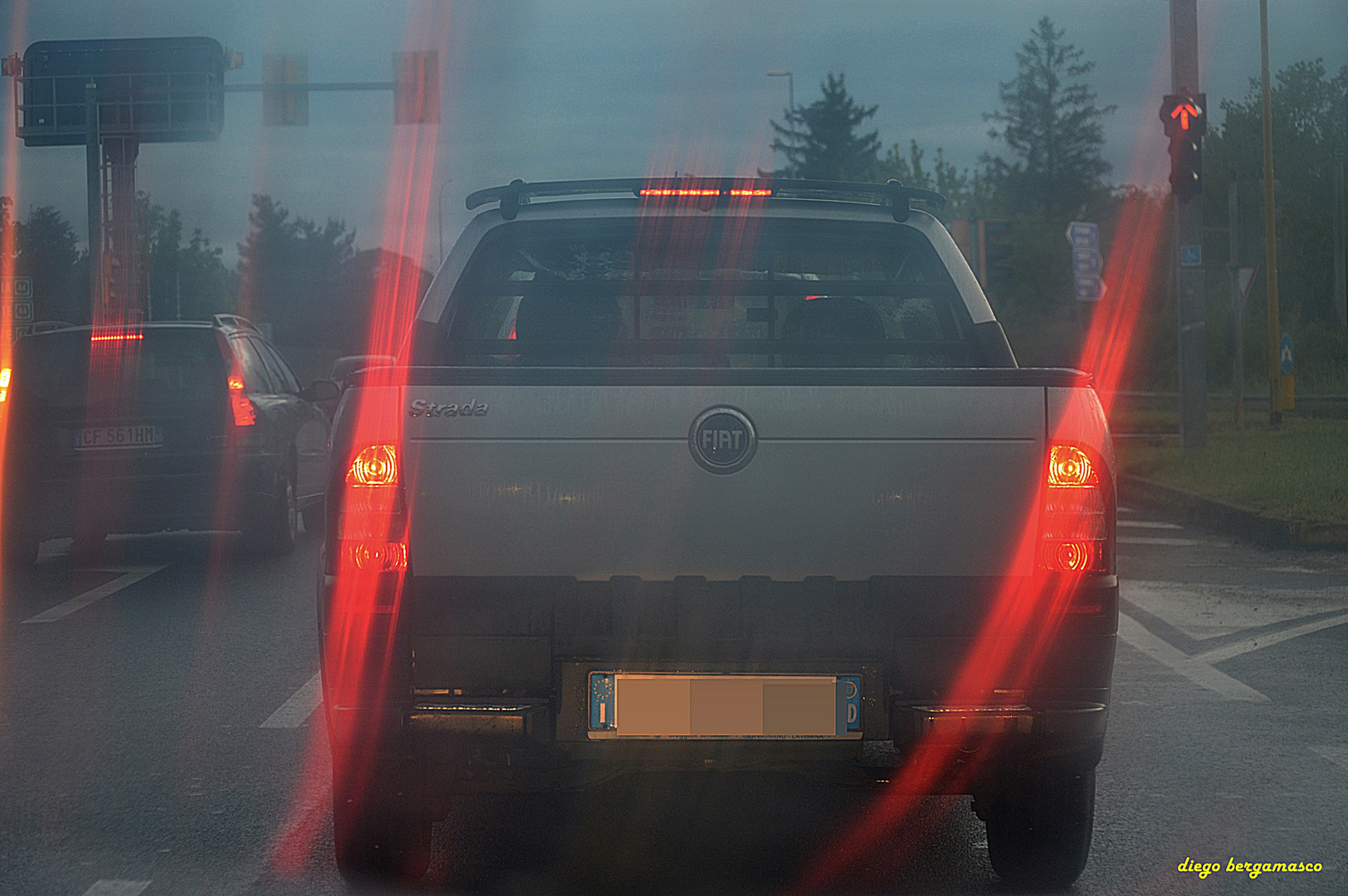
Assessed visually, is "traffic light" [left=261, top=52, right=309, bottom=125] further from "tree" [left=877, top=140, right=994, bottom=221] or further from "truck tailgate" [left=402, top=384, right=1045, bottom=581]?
"tree" [left=877, top=140, right=994, bottom=221]

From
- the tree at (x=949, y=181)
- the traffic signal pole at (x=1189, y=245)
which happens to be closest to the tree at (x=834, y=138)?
the tree at (x=949, y=181)

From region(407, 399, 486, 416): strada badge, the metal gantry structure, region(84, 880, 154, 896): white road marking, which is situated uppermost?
the metal gantry structure

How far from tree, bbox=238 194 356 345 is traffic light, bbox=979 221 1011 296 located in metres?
101

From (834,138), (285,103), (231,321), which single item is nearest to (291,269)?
(834,138)

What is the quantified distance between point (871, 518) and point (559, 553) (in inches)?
26.4

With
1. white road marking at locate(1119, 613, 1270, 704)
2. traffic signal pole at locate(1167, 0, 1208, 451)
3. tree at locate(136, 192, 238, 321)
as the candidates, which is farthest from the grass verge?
tree at locate(136, 192, 238, 321)

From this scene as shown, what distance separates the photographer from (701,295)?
5473 mm

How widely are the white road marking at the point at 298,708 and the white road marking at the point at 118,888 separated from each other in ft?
5.70

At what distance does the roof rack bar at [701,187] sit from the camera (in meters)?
4.95

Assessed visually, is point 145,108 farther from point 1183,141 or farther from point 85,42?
point 1183,141

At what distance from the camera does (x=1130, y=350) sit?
62531mm

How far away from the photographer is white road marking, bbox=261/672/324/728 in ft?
20.7

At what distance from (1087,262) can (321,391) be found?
13.6 metres

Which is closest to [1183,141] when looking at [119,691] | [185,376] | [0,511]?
[185,376]
